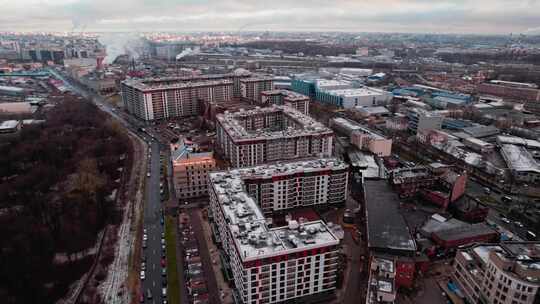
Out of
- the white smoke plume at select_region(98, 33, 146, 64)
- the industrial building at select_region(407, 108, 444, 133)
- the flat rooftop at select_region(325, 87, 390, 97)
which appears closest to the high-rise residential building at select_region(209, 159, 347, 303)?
the industrial building at select_region(407, 108, 444, 133)

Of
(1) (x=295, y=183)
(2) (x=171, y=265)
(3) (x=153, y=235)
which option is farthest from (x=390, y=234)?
(3) (x=153, y=235)

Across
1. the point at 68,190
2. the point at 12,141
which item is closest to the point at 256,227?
the point at 68,190

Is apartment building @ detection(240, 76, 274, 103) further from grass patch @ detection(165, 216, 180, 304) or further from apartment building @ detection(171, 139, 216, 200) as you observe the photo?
grass patch @ detection(165, 216, 180, 304)

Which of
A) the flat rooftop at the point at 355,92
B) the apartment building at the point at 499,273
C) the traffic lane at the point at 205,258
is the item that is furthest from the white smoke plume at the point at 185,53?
the apartment building at the point at 499,273

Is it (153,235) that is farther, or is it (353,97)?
(353,97)

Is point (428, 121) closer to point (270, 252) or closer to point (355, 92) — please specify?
point (355, 92)
